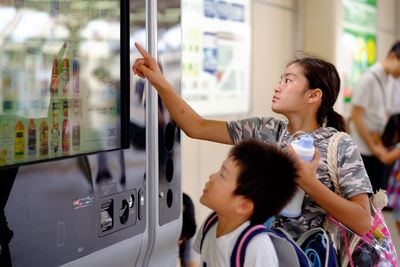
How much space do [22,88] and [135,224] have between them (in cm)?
51

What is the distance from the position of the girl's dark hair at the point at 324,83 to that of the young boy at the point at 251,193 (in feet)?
1.31

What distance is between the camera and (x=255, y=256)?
1.33 meters

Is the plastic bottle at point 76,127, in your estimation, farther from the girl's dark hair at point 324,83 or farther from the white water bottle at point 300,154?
the girl's dark hair at point 324,83

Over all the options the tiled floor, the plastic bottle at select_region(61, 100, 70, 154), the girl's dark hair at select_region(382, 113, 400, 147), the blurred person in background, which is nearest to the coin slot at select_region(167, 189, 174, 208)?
the plastic bottle at select_region(61, 100, 70, 154)

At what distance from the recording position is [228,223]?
1412mm

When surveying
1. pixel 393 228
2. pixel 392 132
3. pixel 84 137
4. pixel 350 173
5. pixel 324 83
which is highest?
pixel 324 83

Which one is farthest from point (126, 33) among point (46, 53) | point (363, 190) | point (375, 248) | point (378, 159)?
point (378, 159)

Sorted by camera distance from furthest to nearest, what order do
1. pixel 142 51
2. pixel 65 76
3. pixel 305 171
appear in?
pixel 142 51, pixel 305 171, pixel 65 76

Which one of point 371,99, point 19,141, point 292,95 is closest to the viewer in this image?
point 19,141

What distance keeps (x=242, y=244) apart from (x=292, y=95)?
20.2 inches

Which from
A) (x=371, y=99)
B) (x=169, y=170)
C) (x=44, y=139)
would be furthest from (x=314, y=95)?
(x=371, y=99)

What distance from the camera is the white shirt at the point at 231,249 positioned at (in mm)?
1325

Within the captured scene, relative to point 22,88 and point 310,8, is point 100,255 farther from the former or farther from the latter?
point 310,8

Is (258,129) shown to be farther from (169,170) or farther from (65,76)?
(65,76)
